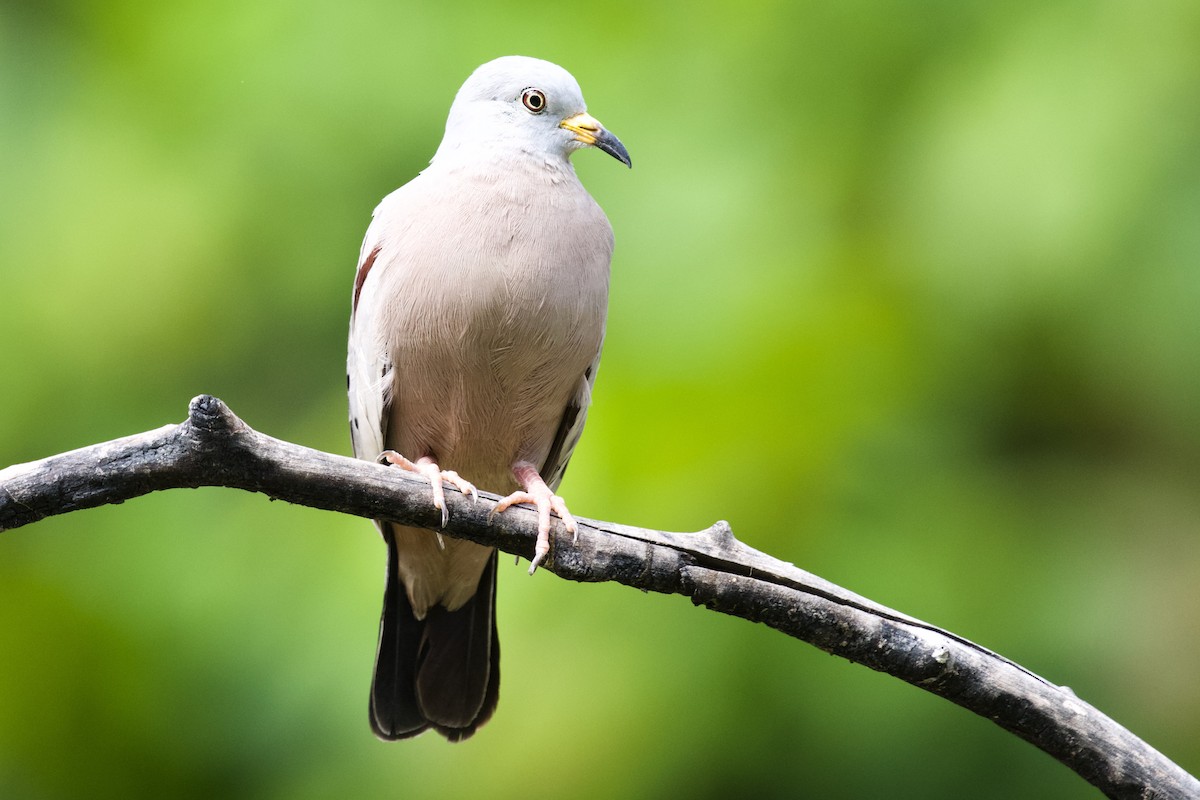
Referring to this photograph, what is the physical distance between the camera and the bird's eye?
369 cm

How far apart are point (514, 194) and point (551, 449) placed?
2.66 ft

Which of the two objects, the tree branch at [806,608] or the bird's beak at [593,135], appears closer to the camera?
the tree branch at [806,608]

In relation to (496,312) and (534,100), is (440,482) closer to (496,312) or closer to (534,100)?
(496,312)

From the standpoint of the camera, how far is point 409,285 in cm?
334

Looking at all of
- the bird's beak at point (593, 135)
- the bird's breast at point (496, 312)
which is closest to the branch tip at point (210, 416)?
the bird's breast at point (496, 312)

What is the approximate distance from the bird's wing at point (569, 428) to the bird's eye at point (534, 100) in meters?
0.74

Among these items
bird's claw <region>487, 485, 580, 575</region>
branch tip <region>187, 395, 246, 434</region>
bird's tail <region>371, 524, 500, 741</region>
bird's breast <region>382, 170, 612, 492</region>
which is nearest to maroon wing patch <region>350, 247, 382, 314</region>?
bird's breast <region>382, 170, 612, 492</region>

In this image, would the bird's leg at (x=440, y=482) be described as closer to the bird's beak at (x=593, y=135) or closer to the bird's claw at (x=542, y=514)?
the bird's claw at (x=542, y=514)

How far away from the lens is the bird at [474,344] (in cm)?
330

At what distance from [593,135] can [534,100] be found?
20 cm

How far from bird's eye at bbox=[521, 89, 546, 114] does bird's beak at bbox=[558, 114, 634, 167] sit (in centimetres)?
8

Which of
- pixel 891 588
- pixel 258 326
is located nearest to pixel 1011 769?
pixel 891 588

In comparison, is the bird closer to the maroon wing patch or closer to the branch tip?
the maroon wing patch

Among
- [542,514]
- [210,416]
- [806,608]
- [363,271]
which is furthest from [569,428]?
[210,416]
